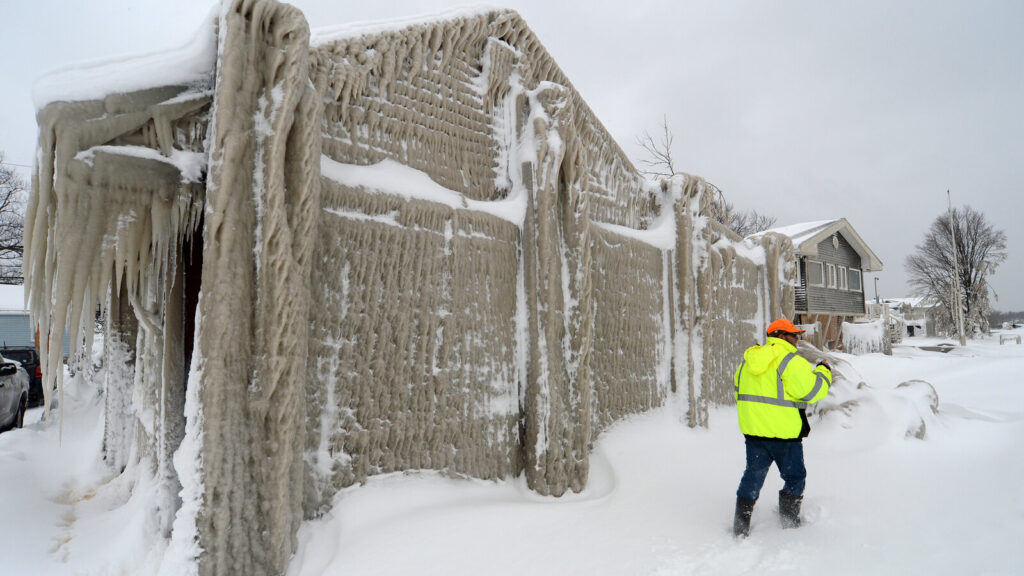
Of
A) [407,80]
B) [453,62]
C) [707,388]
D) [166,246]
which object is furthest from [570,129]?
[707,388]

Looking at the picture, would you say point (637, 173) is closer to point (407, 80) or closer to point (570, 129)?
point (570, 129)

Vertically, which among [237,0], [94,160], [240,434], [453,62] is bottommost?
[240,434]

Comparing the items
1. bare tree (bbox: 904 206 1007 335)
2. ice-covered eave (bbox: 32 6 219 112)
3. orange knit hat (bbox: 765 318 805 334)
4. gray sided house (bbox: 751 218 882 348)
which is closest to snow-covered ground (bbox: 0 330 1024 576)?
orange knit hat (bbox: 765 318 805 334)

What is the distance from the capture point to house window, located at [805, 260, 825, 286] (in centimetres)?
2166

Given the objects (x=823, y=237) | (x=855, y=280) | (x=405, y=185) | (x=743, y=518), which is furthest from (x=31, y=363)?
(x=855, y=280)

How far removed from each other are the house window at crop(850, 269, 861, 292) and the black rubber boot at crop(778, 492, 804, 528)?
85.6 feet

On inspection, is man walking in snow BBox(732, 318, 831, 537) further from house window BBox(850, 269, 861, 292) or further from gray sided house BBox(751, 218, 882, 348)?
house window BBox(850, 269, 861, 292)

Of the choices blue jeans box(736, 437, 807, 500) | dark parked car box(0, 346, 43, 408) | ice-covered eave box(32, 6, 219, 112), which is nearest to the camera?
ice-covered eave box(32, 6, 219, 112)

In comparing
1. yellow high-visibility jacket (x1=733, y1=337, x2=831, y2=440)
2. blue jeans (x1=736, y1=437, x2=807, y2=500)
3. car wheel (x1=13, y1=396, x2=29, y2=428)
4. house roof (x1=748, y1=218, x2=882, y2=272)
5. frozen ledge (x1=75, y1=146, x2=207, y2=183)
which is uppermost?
house roof (x1=748, y1=218, x2=882, y2=272)

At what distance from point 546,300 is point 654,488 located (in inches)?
77.2

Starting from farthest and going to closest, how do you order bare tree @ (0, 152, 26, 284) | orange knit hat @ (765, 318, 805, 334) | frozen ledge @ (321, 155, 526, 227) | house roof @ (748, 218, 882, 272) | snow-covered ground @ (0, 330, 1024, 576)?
house roof @ (748, 218, 882, 272) → bare tree @ (0, 152, 26, 284) → orange knit hat @ (765, 318, 805, 334) → frozen ledge @ (321, 155, 526, 227) → snow-covered ground @ (0, 330, 1024, 576)

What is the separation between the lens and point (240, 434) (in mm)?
2742

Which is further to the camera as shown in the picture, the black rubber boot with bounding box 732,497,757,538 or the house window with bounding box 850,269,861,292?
the house window with bounding box 850,269,861,292

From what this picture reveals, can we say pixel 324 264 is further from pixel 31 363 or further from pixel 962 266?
pixel 962 266
